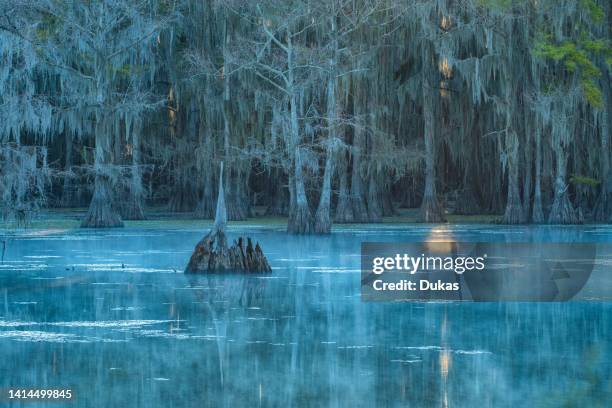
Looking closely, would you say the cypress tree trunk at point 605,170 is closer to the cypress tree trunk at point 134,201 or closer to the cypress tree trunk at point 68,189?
the cypress tree trunk at point 134,201

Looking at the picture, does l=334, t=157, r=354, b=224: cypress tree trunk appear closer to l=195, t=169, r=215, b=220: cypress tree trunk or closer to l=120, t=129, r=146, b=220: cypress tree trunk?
l=195, t=169, r=215, b=220: cypress tree trunk

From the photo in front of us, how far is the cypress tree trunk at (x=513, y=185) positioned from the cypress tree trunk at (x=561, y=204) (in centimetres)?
103

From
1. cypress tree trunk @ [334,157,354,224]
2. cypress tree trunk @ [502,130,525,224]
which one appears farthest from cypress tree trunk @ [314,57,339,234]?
cypress tree trunk @ [502,130,525,224]

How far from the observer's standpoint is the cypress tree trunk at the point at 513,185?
37.0 metres

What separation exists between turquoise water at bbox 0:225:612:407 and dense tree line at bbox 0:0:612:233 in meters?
17.1

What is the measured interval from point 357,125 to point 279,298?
67.2 ft

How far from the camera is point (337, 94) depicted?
37.1 metres

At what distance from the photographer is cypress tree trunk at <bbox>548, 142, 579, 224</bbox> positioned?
3706 cm

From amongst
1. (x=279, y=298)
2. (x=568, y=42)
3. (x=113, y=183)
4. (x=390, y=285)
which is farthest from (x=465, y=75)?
(x=279, y=298)

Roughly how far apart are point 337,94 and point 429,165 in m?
4.55

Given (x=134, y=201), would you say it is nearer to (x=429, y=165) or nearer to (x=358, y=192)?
(x=358, y=192)

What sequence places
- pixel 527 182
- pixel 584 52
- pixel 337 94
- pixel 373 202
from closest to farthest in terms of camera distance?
pixel 584 52 < pixel 337 94 < pixel 527 182 < pixel 373 202

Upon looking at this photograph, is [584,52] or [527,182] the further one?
[527,182]

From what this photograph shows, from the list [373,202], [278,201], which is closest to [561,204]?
[373,202]
